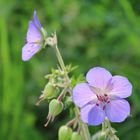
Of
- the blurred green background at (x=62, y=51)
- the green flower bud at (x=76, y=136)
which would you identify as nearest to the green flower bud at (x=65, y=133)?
the green flower bud at (x=76, y=136)

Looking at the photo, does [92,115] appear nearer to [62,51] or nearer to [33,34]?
[33,34]

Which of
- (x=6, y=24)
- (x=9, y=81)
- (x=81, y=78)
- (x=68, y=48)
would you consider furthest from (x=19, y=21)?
(x=81, y=78)

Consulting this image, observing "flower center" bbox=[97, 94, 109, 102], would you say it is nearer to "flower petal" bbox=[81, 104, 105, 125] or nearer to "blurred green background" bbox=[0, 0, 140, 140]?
"flower petal" bbox=[81, 104, 105, 125]

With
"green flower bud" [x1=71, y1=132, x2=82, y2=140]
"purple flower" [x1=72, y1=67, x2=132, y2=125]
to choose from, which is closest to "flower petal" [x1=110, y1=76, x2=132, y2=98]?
"purple flower" [x1=72, y1=67, x2=132, y2=125]

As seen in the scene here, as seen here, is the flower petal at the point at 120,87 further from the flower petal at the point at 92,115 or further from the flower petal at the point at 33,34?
the flower petal at the point at 33,34

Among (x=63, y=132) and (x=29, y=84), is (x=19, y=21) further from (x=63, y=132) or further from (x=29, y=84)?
(x=63, y=132)

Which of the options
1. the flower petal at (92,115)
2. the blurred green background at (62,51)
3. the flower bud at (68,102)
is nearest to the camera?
the flower petal at (92,115)

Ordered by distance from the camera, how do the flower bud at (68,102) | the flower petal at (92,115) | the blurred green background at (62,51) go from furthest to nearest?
the blurred green background at (62,51) → the flower bud at (68,102) → the flower petal at (92,115)
